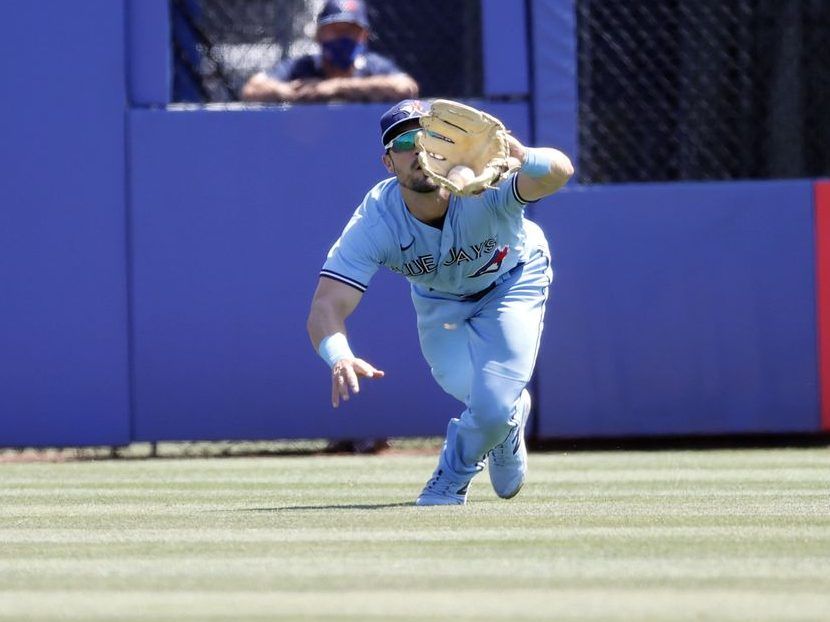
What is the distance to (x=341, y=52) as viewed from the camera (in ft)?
31.6

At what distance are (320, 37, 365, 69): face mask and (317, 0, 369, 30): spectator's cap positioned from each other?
12 centimetres

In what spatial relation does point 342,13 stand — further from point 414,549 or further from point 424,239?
point 414,549

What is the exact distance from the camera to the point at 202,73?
1086 centimetres

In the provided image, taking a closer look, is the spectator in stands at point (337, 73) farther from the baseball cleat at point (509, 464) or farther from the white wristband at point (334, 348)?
the white wristband at point (334, 348)

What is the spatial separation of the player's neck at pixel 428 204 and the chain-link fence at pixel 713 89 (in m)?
4.43

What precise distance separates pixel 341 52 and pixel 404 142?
387 cm

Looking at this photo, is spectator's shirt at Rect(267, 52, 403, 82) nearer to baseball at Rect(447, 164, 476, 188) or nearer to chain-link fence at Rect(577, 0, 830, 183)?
chain-link fence at Rect(577, 0, 830, 183)

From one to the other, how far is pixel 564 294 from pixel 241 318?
1930mm

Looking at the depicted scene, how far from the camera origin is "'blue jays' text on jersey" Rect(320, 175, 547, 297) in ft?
19.5

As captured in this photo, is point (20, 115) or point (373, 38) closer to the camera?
point (20, 115)

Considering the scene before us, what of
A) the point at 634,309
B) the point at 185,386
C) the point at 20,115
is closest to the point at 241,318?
the point at 185,386

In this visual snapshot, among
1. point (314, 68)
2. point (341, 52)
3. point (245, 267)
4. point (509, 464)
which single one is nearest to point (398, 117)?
point (509, 464)

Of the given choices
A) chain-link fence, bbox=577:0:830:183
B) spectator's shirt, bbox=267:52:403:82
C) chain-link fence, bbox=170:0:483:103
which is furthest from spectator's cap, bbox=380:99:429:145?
chain-link fence, bbox=170:0:483:103

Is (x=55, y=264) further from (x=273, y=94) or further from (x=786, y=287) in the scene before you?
(x=786, y=287)
